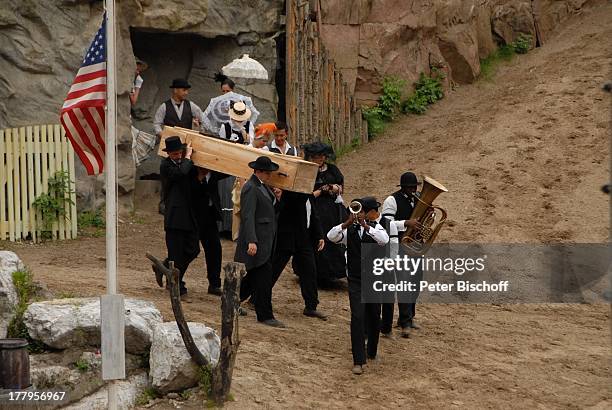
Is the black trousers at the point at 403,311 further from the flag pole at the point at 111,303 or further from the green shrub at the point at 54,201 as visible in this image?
the green shrub at the point at 54,201

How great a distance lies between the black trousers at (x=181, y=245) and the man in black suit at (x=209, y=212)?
0.71ft

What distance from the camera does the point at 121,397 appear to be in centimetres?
980

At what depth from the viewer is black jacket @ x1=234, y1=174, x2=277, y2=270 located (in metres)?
11.8

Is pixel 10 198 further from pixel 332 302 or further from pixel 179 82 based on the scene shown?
pixel 332 302

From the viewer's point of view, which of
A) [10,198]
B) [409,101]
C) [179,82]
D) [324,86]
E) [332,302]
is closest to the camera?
[332,302]

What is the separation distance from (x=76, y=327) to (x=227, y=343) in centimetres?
138

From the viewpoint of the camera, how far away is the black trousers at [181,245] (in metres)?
12.5

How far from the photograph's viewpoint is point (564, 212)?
16469 mm

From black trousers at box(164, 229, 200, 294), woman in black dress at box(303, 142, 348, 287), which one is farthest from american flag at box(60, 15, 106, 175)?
woman in black dress at box(303, 142, 348, 287)

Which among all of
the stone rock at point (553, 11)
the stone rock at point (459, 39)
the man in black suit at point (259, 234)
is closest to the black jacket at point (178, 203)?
the man in black suit at point (259, 234)

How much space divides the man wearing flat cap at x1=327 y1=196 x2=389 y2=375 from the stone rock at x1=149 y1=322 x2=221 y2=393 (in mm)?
1424

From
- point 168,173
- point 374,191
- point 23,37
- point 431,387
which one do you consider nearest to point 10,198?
point 23,37

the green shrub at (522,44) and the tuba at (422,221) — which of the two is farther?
the green shrub at (522,44)

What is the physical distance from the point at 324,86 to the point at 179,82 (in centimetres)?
526
